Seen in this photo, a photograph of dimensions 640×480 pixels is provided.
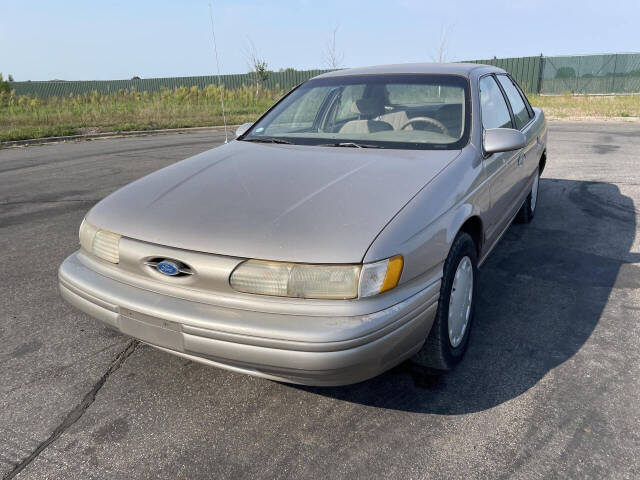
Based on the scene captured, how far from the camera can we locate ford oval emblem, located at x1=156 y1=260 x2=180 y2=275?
2.10m

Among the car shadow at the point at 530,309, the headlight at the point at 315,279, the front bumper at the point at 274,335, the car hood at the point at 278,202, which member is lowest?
the car shadow at the point at 530,309

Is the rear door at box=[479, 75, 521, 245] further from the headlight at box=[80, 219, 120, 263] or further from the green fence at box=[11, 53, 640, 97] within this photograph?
the green fence at box=[11, 53, 640, 97]

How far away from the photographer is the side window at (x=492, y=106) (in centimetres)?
332

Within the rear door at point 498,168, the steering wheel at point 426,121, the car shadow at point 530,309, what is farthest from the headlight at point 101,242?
the rear door at point 498,168

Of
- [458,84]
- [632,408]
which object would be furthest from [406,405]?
[458,84]

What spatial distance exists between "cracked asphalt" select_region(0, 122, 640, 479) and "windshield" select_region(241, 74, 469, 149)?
1223 mm

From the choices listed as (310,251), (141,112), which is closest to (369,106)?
(310,251)

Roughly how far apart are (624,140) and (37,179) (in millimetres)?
11591

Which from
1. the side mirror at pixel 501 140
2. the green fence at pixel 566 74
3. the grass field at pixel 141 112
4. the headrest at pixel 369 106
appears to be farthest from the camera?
the green fence at pixel 566 74

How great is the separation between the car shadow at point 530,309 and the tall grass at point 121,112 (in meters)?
9.09

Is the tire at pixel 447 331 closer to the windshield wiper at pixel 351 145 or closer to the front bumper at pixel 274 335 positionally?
the front bumper at pixel 274 335

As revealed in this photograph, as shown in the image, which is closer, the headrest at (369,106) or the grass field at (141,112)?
the headrest at (369,106)

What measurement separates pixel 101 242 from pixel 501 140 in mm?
2233

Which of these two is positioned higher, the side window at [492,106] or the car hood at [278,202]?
the side window at [492,106]
